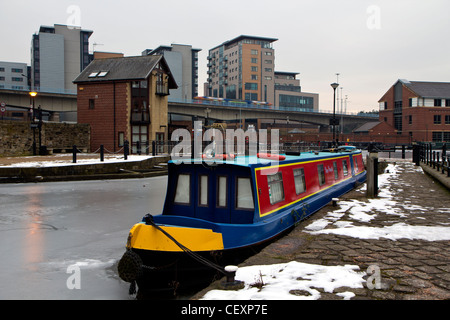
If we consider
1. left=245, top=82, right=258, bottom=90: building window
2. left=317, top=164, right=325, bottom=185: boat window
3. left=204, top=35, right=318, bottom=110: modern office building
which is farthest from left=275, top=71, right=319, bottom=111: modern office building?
left=317, top=164, right=325, bottom=185: boat window

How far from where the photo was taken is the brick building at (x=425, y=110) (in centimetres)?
7100

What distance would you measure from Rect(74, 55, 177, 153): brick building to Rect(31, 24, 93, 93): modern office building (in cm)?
4747

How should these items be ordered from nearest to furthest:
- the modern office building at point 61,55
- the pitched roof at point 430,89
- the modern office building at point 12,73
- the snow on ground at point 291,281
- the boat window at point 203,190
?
the snow on ground at point 291,281
the boat window at point 203,190
the pitched roof at point 430,89
the modern office building at point 61,55
the modern office building at point 12,73

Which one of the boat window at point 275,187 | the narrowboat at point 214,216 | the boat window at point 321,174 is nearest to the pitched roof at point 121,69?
the boat window at point 321,174

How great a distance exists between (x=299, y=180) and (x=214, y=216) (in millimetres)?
3485

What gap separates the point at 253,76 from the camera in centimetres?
11256

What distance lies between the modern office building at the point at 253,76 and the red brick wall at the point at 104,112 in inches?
3003

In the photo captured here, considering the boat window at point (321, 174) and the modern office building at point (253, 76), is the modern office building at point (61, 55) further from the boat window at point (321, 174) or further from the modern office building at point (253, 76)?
the boat window at point (321, 174)

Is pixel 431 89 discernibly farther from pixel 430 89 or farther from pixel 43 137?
pixel 43 137

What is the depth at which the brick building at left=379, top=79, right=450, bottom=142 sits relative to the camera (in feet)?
233

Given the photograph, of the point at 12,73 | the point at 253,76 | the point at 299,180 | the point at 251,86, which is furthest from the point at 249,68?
the point at 299,180

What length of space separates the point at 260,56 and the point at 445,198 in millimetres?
106086

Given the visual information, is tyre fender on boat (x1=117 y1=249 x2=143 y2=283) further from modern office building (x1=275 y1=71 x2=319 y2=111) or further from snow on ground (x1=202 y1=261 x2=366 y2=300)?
modern office building (x1=275 y1=71 x2=319 y2=111)

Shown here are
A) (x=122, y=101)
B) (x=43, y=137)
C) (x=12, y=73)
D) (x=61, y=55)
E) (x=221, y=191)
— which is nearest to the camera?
(x=221, y=191)
